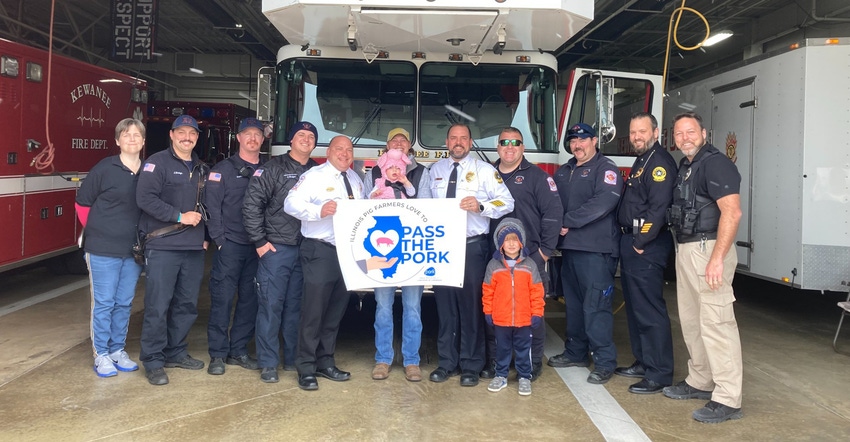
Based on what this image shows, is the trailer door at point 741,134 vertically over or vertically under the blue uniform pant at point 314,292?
over

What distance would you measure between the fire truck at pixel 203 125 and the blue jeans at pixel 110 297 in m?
9.34

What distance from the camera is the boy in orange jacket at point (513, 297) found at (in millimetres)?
4402

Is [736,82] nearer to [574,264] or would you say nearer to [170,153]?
[574,264]

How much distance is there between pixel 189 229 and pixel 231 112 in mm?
10258

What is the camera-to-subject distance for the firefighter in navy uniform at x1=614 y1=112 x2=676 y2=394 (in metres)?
4.48

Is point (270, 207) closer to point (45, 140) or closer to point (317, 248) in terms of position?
point (317, 248)

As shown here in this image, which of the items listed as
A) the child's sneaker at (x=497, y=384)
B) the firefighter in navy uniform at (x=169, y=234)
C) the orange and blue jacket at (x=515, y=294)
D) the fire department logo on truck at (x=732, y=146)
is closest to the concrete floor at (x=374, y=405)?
the child's sneaker at (x=497, y=384)

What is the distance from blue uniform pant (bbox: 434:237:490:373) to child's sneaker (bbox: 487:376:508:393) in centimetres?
20

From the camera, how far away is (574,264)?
4.84 metres

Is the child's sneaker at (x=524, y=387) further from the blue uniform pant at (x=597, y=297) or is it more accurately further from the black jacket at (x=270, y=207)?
the black jacket at (x=270, y=207)

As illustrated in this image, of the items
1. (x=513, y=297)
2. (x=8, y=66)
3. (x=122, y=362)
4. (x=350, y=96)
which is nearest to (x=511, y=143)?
(x=513, y=297)

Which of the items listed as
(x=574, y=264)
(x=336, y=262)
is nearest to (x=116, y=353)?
(x=336, y=262)

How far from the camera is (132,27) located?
10609mm

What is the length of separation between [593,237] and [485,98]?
69.9 inches
